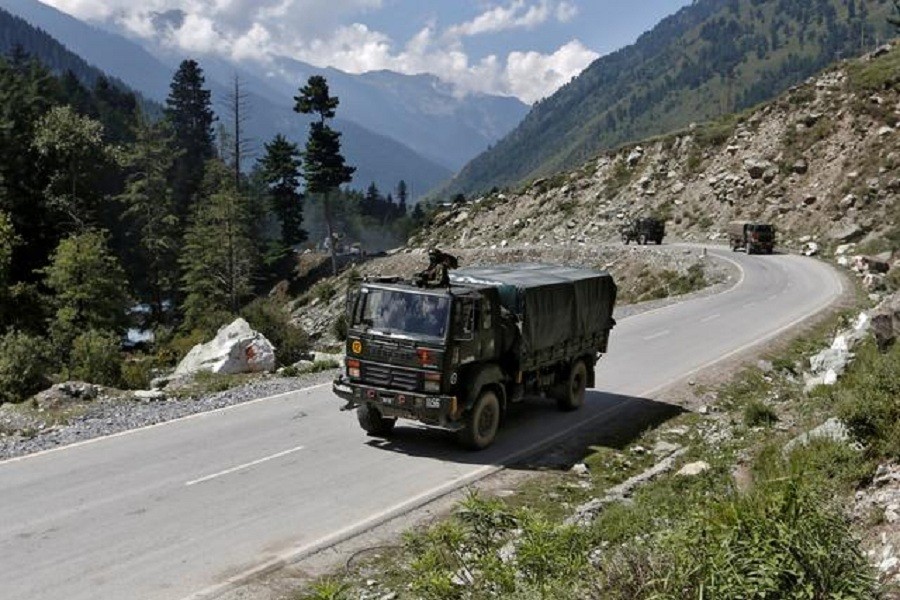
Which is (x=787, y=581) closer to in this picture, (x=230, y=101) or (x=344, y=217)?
(x=230, y=101)

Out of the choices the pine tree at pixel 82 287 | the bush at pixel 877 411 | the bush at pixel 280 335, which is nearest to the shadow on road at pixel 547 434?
the bush at pixel 877 411

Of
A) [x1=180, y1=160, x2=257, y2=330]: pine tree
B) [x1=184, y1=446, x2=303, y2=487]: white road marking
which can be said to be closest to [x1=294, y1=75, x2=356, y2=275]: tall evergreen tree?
[x1=180, y1=160, x2=257, y2=330]: pine tree

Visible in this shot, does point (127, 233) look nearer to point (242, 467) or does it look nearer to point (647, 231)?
point (647, 231)

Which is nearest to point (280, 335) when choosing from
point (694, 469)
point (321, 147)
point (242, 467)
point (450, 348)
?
point (242, 467)

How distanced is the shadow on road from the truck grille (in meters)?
1.39

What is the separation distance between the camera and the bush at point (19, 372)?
21.9 metres

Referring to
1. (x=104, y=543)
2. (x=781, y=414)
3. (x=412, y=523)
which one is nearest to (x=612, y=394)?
(x=781, y=414)

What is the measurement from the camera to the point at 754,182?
69.5 m

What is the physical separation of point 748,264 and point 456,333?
4204 cm

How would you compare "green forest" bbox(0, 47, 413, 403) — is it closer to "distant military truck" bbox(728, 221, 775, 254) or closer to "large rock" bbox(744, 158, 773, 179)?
"distant military truck" bbox(728, 221, 775, 254)

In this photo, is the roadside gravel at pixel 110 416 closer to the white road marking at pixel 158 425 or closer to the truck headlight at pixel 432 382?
the white road marking at pixel 158 425

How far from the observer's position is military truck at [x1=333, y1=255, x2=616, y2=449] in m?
13.6

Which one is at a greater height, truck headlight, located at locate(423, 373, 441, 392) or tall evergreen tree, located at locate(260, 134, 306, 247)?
tall evergreen tree, located at locate(260, 134, 306, 247)

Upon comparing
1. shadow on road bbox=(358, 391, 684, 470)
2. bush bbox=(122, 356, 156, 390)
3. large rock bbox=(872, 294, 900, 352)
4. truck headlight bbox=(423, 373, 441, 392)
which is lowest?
bush bbox=(122, 356, 156, 390)
